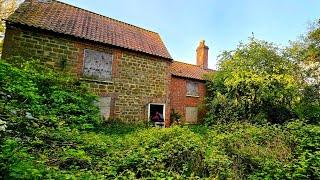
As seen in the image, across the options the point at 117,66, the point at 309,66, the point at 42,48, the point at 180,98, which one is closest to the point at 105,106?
the point at 117,66

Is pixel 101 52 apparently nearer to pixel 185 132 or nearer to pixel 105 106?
pixel 105 106

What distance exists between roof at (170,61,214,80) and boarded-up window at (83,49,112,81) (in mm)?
7912

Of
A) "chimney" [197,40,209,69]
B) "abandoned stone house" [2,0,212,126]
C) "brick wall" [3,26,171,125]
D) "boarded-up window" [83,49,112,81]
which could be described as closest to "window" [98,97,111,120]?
"abandoned stone house" [2,0,212,126]

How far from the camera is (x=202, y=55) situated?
28297 mm

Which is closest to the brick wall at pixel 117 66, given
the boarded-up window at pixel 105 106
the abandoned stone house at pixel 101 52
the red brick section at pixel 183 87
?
the abandoned stone house at pixel 101 52

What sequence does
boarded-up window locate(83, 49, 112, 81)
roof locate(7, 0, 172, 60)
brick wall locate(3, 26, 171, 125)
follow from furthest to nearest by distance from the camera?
boarded-up window locate(83, 49, 112, 81), roof locate(7, 0, 172, 60), brick wall locate(3, 26, 171, 125)

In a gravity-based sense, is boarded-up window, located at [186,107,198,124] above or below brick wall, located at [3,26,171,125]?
below

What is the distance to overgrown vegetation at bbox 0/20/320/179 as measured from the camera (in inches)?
146

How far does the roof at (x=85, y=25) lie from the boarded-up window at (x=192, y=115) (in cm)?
634

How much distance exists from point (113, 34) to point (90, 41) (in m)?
2.45

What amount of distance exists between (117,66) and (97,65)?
1.30m

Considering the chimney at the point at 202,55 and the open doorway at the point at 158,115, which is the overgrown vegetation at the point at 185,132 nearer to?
the open doorway at the point at 158,115

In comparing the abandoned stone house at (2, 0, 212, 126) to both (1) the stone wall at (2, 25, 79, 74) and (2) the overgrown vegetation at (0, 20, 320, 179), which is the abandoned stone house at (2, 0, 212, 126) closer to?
(1) the stone wall at (2, 25, 79, 74)

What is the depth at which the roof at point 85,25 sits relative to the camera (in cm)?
1348
